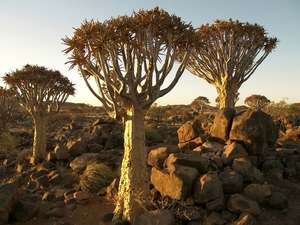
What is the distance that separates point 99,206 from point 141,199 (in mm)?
1746

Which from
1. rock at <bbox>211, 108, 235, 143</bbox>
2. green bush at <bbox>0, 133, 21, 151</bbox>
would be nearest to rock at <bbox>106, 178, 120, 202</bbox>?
rock at <bbox>211, 108, 235, 143</bbox>

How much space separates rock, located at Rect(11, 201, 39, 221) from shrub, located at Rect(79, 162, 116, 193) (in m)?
1.55

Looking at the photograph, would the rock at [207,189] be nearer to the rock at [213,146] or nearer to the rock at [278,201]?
the rock at [278,201]

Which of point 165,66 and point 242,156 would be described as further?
point 242,156

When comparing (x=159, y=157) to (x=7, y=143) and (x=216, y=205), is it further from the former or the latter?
(x=7, y=143)

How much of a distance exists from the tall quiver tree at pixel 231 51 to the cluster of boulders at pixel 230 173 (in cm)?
411

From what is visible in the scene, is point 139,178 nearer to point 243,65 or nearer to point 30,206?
point 30,206

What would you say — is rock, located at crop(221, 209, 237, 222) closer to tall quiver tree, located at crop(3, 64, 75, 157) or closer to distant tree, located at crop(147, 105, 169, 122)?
tall quiver tree, located at crop(3, 64, 75, 157)

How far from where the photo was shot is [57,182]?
8.23m

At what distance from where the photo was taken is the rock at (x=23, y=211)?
5.73 meters

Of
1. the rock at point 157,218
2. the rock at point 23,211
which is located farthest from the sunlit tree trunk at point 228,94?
the rock at point 23,211

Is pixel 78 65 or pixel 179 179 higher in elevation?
pixel 78 65

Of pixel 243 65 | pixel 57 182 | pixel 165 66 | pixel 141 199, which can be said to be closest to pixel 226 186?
pixel 141 199

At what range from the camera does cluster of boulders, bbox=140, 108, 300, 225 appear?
503 cm
